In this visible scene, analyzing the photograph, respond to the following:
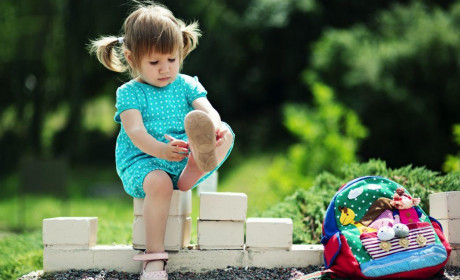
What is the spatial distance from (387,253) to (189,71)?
30.4 ft

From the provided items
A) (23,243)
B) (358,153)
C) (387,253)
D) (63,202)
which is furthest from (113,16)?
(387,253)

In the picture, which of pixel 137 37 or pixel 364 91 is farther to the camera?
pixel 364 91

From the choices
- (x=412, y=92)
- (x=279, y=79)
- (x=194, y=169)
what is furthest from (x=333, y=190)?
(x=279, y=79)

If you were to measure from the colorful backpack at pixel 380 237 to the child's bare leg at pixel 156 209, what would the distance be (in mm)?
763

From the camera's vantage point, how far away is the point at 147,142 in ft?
8.91

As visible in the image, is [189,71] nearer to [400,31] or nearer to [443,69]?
[400,31]

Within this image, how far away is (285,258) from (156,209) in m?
0.73

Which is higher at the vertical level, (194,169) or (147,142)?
(147,142)

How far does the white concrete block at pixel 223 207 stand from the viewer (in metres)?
2.95

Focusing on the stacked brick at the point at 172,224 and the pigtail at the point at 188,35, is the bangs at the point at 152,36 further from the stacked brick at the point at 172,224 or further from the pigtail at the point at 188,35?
the stacked brick at the point at 172,224

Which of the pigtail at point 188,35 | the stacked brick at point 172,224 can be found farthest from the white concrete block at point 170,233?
the pigtail at point 188,35

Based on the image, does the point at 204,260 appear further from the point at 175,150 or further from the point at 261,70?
the point at 261,70

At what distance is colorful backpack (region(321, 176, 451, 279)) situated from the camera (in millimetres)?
2582

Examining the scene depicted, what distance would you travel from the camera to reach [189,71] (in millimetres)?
11570
